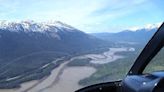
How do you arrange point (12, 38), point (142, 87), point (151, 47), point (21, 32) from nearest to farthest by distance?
point (142, 87) → point (151, 47) → point (12, 38) → point (21, 32)

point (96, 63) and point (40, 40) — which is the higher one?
point (96, 63)

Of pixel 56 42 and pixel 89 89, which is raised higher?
pixel 89 89

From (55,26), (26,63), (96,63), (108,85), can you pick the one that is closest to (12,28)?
(55,26)

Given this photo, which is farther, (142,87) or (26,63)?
(26,63)

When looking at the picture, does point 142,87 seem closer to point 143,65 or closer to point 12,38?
point 143,65

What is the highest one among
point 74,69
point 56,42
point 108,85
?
point 108,85

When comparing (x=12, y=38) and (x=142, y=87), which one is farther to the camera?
(x=12, y=38)

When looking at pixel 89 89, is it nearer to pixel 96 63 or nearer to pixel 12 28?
pixel 96 63

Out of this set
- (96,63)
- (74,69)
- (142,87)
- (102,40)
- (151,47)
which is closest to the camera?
(142,87)

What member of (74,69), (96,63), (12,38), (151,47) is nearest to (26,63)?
(96,63)
